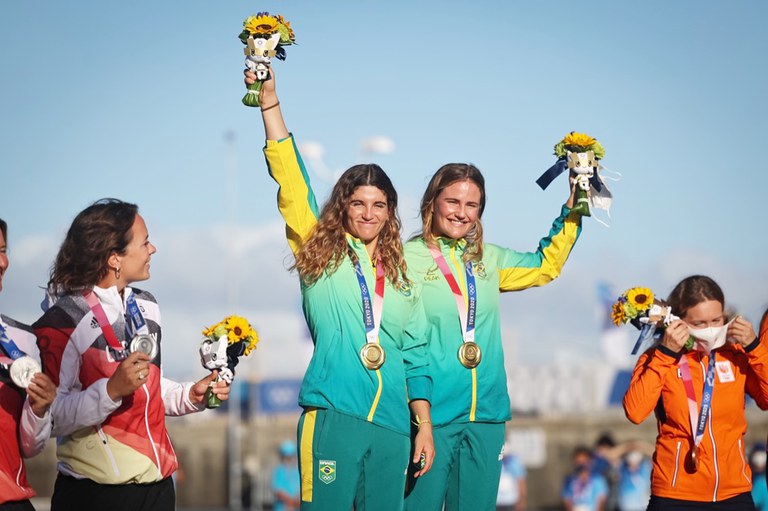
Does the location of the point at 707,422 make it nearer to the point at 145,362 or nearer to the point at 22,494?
the point at 145,362

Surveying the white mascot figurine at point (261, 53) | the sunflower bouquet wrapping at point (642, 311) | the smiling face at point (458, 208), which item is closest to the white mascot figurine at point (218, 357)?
the white mascot figurine at point (261, 53)

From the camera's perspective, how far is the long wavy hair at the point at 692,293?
22.2ft

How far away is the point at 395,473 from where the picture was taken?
6168 mm

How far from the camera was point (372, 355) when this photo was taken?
6.27 m

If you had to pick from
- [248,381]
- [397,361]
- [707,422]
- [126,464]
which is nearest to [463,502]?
[397,361]

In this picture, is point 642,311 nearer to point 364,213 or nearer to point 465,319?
point 465,319

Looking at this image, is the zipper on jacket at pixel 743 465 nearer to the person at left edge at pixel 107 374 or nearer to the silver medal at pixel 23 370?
the person at left edge at pixel 107 374

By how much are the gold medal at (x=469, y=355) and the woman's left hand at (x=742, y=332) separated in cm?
143

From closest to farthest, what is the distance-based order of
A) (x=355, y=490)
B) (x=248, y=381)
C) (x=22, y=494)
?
(x=22, y=494)
(x=355, y=490)
(x=248, y=381)

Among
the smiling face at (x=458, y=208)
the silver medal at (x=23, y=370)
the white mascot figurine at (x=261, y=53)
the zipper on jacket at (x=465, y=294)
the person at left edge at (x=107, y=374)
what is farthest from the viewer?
the smiling face at (x=458, y=208)

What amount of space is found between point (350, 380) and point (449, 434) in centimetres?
75

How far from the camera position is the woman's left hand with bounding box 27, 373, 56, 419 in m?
5.09

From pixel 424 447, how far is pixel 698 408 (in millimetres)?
1589

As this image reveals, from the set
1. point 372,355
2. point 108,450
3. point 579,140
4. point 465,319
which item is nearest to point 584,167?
point 579,140
